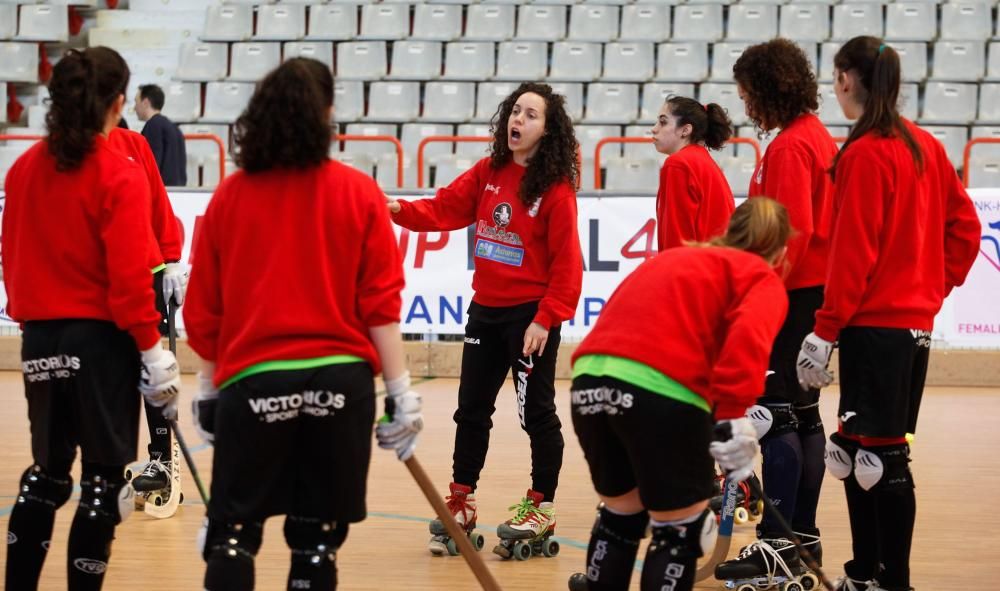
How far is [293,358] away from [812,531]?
2153 millimetres

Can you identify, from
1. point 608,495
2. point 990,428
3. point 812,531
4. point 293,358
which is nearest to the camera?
point 293,358

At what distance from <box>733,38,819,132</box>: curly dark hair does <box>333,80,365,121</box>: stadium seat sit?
769 centimetres

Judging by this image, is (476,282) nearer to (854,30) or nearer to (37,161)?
(37,161)

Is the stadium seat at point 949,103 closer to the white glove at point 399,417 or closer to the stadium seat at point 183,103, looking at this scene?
the stadium seat at point 183,103

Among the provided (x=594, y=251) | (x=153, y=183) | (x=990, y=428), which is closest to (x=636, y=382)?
(x=153, y=183)

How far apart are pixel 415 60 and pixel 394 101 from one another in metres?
0.51

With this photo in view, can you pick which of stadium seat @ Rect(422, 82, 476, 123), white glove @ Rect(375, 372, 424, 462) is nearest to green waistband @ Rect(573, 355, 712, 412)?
white glove @ Rect(375, 372, 424, 462)

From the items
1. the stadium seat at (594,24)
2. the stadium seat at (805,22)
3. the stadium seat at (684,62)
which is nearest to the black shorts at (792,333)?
the stadium seat at (684,62)

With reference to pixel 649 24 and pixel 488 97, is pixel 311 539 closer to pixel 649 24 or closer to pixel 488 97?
pixel 488 97

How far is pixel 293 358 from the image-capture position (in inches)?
111

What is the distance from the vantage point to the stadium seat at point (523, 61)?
460 inches

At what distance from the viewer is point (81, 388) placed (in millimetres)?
3297

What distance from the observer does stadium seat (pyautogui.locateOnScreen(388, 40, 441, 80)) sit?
11.8 metres

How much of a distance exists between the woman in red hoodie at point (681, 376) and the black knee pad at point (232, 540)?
80 centimetres
